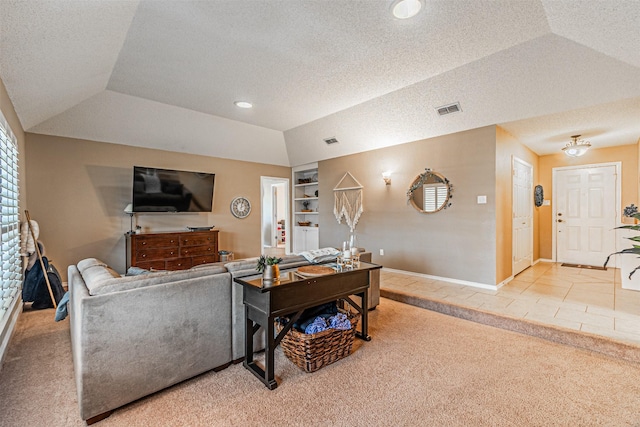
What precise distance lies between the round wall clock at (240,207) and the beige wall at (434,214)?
2.09 m

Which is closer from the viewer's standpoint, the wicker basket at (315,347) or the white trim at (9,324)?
the wicker basket at (315,347)

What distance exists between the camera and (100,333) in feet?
5.71

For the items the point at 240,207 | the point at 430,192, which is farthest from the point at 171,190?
the point at 430,192

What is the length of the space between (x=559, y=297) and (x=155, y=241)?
595 cm

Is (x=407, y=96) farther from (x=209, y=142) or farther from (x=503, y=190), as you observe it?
(x=209, y=142)

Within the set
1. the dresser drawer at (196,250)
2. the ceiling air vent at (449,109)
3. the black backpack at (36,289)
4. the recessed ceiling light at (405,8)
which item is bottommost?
the black backpack at (36,289)

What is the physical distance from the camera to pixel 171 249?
5.13 meters

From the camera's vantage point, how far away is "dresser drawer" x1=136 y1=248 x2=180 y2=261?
15.8 ft

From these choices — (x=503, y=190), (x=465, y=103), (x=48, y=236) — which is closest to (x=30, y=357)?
(x=48, y=236)

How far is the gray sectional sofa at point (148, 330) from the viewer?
5.67 feet

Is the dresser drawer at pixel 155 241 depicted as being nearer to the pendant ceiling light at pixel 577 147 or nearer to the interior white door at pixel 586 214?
the pendant ceiling light at pixel 577 147

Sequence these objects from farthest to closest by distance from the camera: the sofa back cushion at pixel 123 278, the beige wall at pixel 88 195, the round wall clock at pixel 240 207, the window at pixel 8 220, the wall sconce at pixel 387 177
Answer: the round wall clock at pixel 240 207 < the wall sconce at pixel 387 177 < the beige wall at pixel 88 195 < the window at pixel 8 220 < the sofa back cushion at pixel 123 278

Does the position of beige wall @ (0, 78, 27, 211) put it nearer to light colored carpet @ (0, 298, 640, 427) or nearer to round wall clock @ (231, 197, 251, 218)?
light colored carpet @ (0, 298, 640, 427)

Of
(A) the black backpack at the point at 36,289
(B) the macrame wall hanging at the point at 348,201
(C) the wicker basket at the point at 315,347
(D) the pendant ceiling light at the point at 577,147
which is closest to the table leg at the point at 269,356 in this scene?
(C) the wicker basket at the point at 315,347
